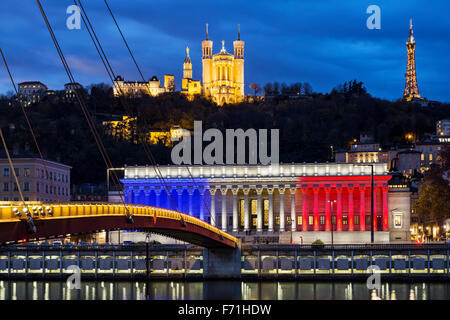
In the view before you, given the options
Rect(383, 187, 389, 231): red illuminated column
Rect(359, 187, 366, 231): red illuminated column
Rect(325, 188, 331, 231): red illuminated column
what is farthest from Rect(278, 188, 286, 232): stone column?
Rect(383, 187, 389, 231): red illuminated column

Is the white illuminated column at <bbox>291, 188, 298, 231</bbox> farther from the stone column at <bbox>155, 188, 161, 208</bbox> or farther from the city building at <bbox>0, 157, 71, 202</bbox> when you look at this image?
the city building at <bbox>0, 157, 71, 202</bbox>

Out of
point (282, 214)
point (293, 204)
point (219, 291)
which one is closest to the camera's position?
point (219, 291)

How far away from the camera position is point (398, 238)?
410 feet

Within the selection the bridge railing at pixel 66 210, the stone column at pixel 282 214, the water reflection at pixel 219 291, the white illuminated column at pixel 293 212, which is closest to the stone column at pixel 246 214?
the stone column at pixel 282 214

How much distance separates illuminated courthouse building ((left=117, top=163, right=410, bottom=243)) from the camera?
416 ft

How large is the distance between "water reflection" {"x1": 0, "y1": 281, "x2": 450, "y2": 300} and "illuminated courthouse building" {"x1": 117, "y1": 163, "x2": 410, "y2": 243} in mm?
41888

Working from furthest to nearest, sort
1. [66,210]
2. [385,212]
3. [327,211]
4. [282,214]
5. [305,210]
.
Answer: [305,210] < [327,211] < [282,214] < [385,212] < [66,210]

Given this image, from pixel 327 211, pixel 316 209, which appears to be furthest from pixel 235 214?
pixel 327 211

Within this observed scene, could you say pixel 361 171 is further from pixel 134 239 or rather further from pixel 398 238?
pixel 134 239

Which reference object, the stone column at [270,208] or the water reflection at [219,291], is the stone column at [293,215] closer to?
the stone column at [270,208]

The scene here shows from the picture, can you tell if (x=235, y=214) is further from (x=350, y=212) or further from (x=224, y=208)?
(x=350, y=212)

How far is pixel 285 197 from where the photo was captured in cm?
13275

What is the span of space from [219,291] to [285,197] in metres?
55.7

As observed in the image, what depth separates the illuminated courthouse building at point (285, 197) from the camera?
12681 centimetres
